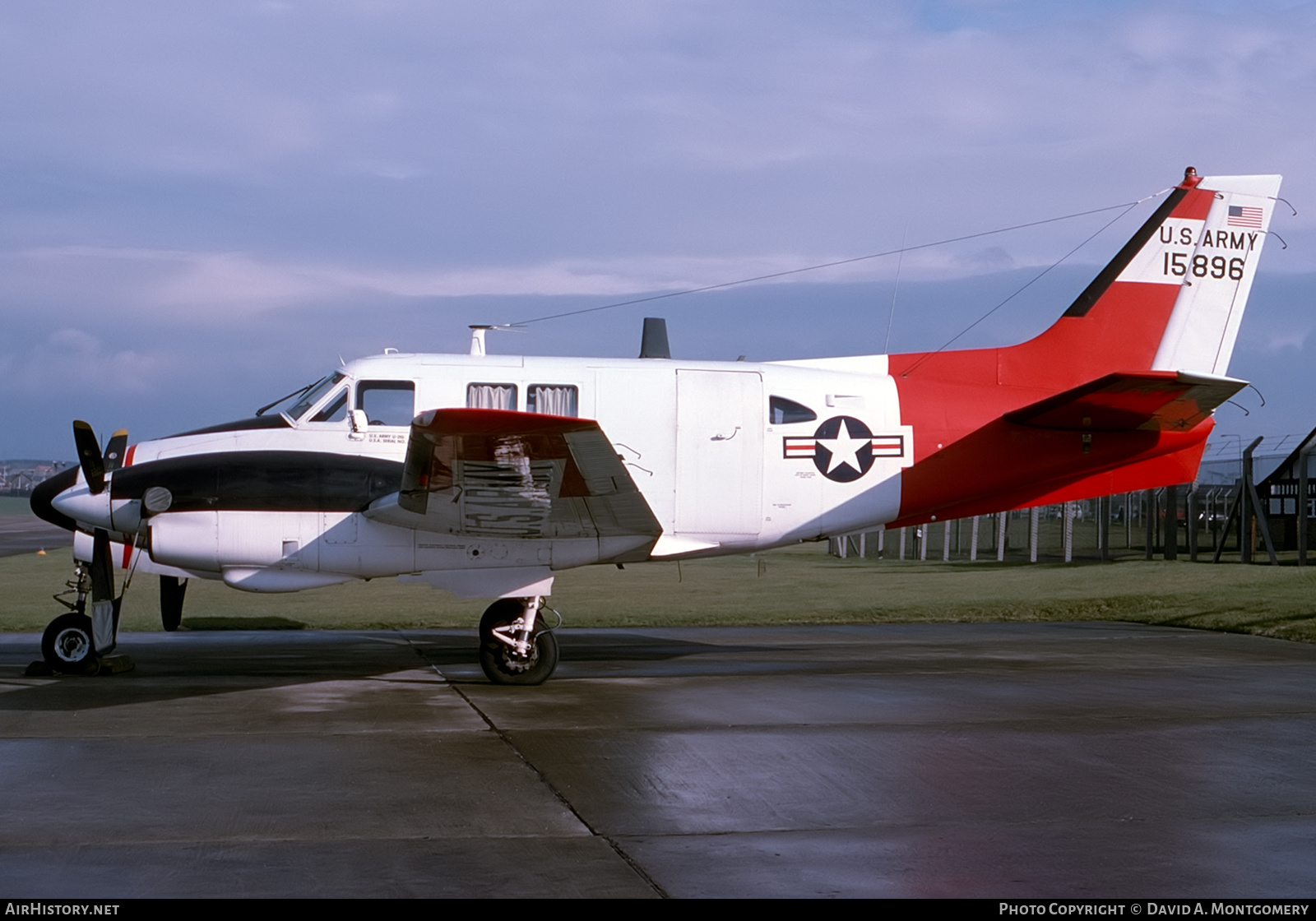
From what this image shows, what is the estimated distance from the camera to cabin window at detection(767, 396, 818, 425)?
1306 centimetres

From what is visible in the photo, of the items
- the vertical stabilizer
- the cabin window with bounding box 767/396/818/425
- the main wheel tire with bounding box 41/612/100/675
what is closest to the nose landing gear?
the main wheel tire with bounding box 41/612/100/675

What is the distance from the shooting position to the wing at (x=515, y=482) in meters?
9.96

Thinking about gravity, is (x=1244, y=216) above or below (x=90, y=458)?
above

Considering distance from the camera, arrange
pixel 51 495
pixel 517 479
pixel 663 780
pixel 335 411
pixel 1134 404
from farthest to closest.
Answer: pixel 1134 404, pixel 335 411, pixel 51 495, pixel 517 479, pixel 663 780

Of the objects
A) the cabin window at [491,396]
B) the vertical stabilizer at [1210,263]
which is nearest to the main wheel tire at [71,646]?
the cabin window at [491,396]

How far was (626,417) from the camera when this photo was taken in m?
12.8

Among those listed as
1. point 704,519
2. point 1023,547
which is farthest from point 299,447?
point 1023,547

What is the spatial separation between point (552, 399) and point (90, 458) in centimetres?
466

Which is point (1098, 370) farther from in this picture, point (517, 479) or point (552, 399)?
point (517, 479)

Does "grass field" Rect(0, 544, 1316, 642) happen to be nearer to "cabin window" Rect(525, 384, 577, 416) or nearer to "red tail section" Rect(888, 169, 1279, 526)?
"red tail section" Rect(888, 169, 1279, 526)

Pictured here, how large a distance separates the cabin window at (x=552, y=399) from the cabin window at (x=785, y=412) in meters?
2.17

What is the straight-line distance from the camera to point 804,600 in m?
22.5

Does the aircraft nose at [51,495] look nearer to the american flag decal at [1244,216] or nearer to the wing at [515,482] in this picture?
the wing at [515,482]

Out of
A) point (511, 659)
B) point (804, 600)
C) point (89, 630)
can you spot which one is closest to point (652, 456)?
point (511, 659)
